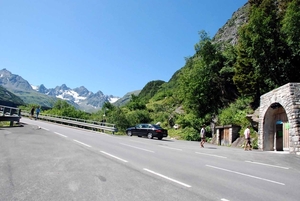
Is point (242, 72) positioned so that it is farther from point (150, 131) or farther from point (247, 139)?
point (247, 139)

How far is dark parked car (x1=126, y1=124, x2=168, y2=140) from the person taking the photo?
27.2 meters

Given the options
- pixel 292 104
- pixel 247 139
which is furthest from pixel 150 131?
pixel 292 104

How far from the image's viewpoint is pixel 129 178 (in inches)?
275

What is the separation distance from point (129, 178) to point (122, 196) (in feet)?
5.39

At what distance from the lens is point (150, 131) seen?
1100 inches

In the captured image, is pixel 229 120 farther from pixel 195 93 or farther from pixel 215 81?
pixel 215 81

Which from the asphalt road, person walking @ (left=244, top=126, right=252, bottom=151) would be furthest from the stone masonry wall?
the asphalt road

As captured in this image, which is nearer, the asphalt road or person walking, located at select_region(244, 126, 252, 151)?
the asphalt road

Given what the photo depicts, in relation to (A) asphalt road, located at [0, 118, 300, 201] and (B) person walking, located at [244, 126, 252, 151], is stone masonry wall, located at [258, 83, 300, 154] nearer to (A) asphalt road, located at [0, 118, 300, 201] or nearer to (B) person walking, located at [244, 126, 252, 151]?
(B) person walking, located at [244, 126, 252, 151]

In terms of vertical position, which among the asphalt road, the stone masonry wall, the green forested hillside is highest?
the green forested hillside

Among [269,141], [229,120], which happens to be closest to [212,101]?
[229,120]

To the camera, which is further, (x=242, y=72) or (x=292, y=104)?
(x=242, y=72)

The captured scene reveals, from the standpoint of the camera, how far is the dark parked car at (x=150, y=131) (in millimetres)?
27234

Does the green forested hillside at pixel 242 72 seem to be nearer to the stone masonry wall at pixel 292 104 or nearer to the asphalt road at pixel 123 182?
the stone masonry wall at pixel 292 104
